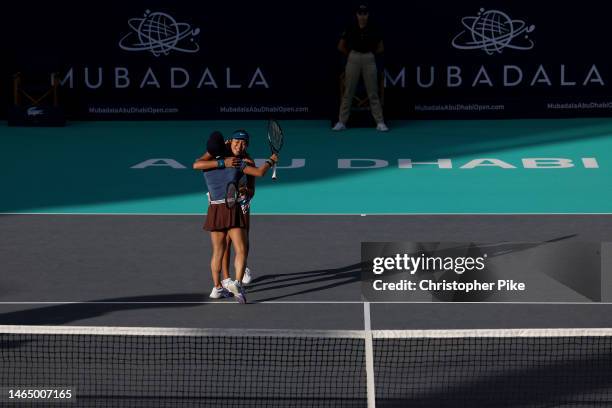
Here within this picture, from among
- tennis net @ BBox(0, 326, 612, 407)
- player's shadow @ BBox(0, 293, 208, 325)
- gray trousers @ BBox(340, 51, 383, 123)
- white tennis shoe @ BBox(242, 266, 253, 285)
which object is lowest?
tennis net @ BBox(0, 326, 612, 407)

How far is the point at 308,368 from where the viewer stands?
461 inches

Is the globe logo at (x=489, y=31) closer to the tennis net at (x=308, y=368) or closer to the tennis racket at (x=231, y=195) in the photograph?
the tennis racket at (x=231, y=195)

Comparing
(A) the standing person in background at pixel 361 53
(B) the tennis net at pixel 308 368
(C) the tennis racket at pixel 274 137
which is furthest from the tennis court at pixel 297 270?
(C) the tennis racket at pixel 274 137

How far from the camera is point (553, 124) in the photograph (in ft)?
88.7

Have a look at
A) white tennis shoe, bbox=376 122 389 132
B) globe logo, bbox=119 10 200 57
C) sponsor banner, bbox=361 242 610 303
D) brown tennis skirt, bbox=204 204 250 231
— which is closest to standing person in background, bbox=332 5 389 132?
white tennis shoe, bbox=376 122 389 132

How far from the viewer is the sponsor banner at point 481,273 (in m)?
14.5

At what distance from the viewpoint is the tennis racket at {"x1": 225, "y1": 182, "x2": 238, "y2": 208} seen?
46.8 ft

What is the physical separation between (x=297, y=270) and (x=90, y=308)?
287 cm

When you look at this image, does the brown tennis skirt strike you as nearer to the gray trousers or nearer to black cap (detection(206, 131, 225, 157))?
black cap (detection(206, 131, 225, 157))

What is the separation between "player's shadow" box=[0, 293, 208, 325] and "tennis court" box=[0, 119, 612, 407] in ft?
0.11

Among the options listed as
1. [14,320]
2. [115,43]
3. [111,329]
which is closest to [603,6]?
[115,43]

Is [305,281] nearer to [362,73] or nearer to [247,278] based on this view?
[247,278]

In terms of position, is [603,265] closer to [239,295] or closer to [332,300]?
[332,300]

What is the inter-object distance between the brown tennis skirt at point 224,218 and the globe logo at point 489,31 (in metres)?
13.7
